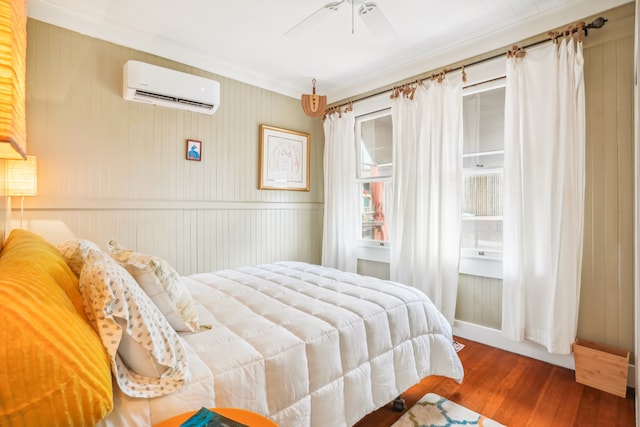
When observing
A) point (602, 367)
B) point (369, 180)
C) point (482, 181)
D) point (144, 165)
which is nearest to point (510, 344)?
point (602, 367)

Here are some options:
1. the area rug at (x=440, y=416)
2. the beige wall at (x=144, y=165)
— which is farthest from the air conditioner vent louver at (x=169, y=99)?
the area rug at (x=440, y=416)

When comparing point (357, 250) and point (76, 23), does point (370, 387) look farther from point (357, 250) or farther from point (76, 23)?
point (76, 23)

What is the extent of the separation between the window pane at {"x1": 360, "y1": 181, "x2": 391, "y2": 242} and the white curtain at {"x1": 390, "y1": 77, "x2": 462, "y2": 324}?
362mm

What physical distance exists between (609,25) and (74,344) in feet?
11.2

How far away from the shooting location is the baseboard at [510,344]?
93.0 inches

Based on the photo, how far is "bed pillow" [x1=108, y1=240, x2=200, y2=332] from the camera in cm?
131

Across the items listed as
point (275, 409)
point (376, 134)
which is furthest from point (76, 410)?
point (376, 134)

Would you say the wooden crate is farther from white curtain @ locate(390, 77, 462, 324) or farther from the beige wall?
the beige wall

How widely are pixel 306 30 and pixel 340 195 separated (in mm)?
2047

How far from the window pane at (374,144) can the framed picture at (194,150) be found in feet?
6.11

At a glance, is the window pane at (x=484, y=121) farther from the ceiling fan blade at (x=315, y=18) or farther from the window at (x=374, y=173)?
the ceiling fan blade at (x=315, y=18)

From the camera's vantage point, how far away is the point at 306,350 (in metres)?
1.37

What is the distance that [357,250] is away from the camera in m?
3.86

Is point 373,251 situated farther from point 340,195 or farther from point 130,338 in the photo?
point 130,338
